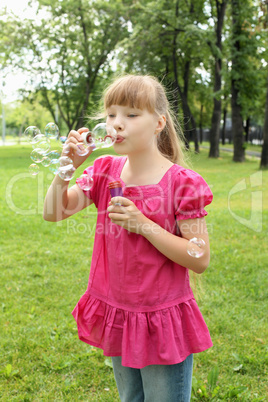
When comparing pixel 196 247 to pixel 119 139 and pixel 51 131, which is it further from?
pixel 51 131

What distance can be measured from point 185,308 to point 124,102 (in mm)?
886

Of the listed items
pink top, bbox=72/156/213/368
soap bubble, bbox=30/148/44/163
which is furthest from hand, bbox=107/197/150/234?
soap bubble, bbox=30/148/44/163

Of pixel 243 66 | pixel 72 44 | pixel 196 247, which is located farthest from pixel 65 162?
pixel 72 44

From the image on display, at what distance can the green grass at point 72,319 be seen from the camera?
279 centimetres

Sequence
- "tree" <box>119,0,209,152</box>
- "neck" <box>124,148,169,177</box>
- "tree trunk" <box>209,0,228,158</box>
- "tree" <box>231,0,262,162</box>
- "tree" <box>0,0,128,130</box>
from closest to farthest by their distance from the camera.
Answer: "neck" <box>124,148,169,177</box> → "tree" <box>231,0,262,162</box> → "tree trunk" <box>209,0,228,158</box> → "tree" <box>119,0,209,152</box> → "tree" <box>0,0,128,130</box>

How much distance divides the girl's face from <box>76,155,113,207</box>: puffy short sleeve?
297 mm

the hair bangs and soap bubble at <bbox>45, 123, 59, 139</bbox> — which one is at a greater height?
the hair bangs

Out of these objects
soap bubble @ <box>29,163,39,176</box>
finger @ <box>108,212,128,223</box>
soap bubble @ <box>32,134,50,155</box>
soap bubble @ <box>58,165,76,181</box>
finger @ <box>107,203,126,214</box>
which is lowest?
finger @ <box>108,212,128,223</box>

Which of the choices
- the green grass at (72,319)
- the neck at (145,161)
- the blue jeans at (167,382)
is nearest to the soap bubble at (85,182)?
the neck at (145,161)

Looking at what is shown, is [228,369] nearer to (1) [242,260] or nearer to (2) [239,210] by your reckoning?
(1) [242,260]

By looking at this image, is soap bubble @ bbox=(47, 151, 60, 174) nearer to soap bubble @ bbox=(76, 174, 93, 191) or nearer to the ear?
soap bubble @ bbox=(76, 174, 93, 191)

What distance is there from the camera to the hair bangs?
164 centimetres

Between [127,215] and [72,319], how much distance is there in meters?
2.37

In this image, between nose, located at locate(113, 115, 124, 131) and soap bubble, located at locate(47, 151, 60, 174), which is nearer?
nose, located at locate(113, 115, 124, 131)
